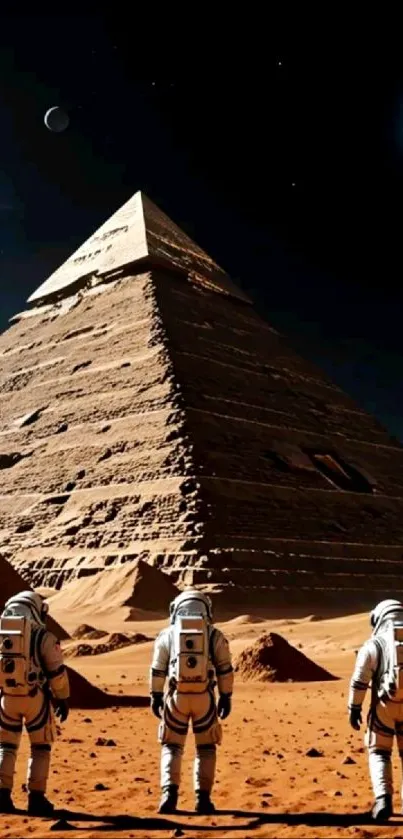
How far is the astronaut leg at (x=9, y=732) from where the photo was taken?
489 centimetres

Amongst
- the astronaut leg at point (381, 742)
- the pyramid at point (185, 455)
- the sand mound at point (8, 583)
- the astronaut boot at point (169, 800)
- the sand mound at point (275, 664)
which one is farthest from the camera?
the pyramid at point (185, 455)

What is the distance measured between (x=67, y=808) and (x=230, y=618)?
1633cm

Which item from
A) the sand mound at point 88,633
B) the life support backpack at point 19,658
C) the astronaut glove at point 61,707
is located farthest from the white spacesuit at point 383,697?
the sand mound at point 88,633

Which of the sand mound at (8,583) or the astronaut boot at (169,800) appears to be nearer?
the astronaut boot at (169,800)

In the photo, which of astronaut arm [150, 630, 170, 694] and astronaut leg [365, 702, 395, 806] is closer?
astronaut leg [365, 702, 395, 806]

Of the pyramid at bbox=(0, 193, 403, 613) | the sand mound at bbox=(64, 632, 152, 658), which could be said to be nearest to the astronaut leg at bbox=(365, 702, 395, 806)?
the sand mound at bbox=(64, 632, 152, 658)

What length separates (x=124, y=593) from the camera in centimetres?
2144

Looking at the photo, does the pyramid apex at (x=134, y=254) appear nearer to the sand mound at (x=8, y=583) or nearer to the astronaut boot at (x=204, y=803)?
the sand mound at (x=8, y=583)

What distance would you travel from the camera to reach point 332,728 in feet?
25.7

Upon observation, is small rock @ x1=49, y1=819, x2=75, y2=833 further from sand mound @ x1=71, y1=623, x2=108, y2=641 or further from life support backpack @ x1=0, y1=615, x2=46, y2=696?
sand mound @ x1=71, y1=623, x2=108, y2=641

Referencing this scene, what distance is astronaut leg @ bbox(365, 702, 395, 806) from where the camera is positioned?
4586 millimetres

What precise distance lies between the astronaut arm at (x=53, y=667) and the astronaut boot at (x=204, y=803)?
960 millimetres

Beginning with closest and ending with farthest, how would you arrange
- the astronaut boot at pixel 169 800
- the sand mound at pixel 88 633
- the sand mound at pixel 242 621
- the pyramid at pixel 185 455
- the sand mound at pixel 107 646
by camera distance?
the astronaut boot at pixel 169 800, the sand mound at pixel 107 646, the sand mound at pixel 88 633, the sand mound at pixel 242 621, the pyramid at pixel 185 455

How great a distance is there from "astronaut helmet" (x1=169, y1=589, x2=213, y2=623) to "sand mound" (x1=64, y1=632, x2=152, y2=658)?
988cm
